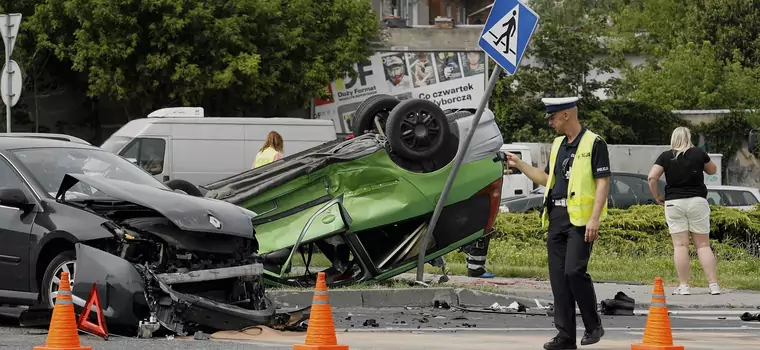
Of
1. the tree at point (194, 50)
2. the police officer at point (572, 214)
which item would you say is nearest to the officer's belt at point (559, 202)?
the police officer at point (572, 214)

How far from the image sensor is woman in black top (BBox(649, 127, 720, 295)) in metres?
13.9

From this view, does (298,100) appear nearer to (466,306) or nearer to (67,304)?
(466,306)

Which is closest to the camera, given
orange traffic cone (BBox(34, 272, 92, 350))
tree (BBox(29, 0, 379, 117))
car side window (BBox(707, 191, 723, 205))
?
orange traffic cone (BBox(34, 272, 92, 350))

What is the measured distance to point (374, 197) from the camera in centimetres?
1271

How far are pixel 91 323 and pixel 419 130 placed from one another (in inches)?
188

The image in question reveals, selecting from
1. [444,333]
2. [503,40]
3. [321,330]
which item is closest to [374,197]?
[503,40]

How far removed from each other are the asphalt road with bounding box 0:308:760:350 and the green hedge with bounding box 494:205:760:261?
630 cm

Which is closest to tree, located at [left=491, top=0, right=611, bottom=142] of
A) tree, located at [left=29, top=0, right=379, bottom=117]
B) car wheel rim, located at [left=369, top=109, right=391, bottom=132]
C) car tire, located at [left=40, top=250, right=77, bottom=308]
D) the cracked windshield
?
tree, located at [left=29, top=0, right=379, bottom=117]

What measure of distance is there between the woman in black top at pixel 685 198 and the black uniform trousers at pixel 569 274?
526cm

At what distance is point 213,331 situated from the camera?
9.60 metres

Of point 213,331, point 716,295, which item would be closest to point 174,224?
point 213,331

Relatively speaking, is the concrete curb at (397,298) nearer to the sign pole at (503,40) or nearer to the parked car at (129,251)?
the sign pole at (503,40)

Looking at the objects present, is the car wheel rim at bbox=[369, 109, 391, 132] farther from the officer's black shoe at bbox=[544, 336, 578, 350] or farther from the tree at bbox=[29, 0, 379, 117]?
the tree at bbox=[29, 0, 379, 117]

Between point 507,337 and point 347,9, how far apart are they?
3478 cm
